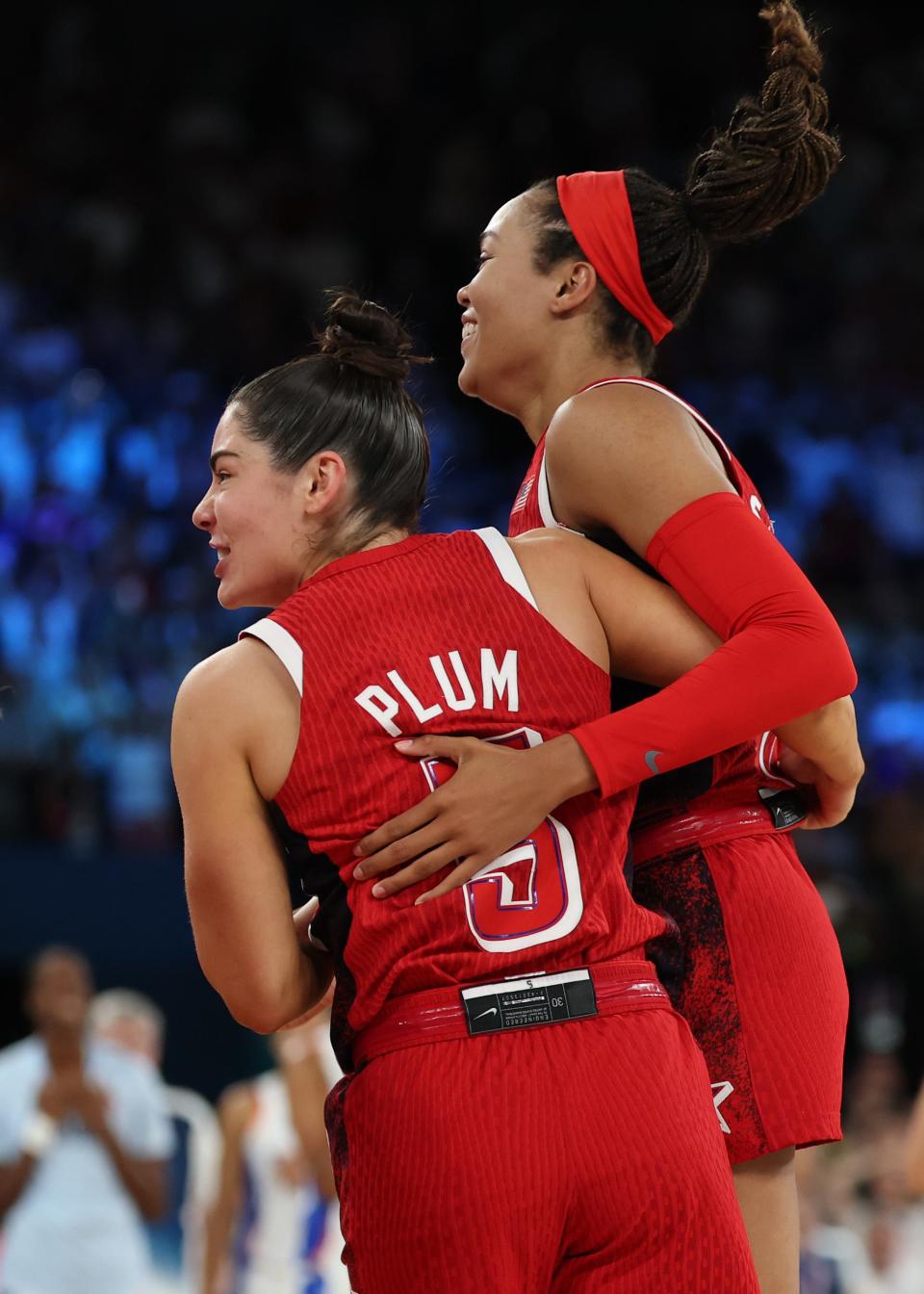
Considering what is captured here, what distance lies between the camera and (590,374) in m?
2.48

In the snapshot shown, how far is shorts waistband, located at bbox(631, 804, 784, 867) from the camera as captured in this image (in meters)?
2.27

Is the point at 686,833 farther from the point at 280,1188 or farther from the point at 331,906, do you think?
the point at 280,1188

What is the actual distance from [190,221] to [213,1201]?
6.58 m

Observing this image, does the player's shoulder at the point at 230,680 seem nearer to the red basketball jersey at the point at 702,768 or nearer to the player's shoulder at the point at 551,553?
the player's shoulder at the point at 551,553

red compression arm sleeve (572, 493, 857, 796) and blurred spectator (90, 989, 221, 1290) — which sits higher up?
red compression arm sleeve (572, 493, 857, 796)

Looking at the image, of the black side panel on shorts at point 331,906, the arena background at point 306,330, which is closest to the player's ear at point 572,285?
the black side panel on shorts at point 331,906

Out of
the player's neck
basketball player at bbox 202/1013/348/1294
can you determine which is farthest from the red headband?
basketball player at bbox 202/1013/348/1294

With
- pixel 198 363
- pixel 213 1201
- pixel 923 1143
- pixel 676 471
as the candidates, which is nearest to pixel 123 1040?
pixel 213 1201

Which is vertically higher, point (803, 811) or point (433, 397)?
point (433, 397)

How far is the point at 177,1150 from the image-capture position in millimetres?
7785

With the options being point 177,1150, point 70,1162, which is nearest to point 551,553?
point 70,1162

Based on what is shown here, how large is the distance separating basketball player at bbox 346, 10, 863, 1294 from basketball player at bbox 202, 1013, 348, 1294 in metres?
3.40

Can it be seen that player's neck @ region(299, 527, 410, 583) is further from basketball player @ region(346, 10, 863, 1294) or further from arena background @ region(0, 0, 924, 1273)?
arena background @ region(0, 0, 924, 1273)

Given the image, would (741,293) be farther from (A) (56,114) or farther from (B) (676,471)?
(B) (676,471)
